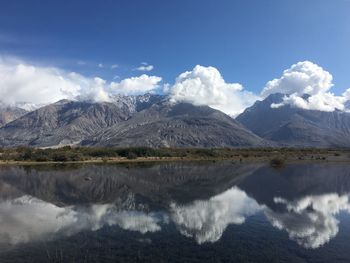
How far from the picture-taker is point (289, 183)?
4353 inches

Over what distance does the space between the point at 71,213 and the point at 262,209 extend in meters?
31.4

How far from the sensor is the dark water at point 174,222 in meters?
41.6

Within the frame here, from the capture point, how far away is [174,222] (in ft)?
189

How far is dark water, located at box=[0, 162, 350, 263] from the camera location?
41625mm

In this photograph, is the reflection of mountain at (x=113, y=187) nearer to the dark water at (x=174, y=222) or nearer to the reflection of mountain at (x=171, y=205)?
the reflection of mountain at (x=171, y=205)

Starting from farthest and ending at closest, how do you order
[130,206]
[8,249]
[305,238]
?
[130,206]
[305,238]
[8,249]

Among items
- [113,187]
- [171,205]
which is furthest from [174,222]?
[113,187]

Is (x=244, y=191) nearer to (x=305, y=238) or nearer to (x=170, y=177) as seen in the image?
(x=170, y=177)

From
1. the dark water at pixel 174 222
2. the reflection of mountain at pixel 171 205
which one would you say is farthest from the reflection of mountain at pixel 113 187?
the dark water at pixel 174 222

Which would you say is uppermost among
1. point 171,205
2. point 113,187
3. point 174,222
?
point 113,187

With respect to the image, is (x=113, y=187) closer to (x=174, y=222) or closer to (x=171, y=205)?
(x=171, y=205)

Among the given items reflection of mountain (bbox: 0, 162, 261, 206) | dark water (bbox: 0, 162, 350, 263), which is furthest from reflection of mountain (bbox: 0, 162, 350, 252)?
dark water (bbox: 0, 162, 350, 263)

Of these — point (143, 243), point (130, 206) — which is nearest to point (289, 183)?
point (130, 206)

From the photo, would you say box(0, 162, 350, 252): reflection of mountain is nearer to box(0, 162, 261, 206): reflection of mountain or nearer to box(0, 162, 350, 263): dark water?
box(0, 162, 261, 206): reflection of mountain
